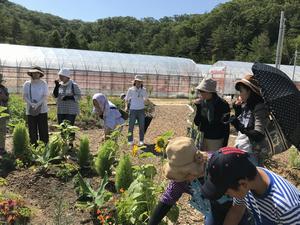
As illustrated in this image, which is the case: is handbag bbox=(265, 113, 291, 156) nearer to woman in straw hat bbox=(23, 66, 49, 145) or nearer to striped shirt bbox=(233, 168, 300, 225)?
striped shirt bbox=(233, 168, 300, 225)

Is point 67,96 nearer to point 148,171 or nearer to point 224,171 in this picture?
point 148,171

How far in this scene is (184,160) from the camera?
2.16 m

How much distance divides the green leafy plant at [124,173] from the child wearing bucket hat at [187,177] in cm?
154

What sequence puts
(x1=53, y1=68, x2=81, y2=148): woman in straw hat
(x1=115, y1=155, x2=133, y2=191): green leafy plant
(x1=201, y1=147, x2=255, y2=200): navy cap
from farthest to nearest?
(x1=53, y1=68, x2=81, y2=148): woman in straw hat
(x1=115, y1=155, x2=133, y2=191): green leafy plant
(x1=201, y1=147, x2=255, y2=200): navy cap

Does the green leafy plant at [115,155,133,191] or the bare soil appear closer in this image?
the bare soil

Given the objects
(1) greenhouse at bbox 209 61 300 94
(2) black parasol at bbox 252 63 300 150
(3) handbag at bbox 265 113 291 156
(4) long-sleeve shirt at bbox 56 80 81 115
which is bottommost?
(1) greenhouse at bbox 209 61 300 94

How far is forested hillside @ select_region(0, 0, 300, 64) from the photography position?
62750 mm

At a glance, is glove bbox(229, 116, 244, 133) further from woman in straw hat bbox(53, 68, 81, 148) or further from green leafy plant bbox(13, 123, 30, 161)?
woman in straw hat bbox(53, 68, 81, 148)

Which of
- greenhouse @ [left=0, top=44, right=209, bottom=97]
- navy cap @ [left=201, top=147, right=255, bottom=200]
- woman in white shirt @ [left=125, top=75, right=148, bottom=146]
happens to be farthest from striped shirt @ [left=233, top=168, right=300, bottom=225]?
greenhouse @ [left=0, top=44, right=209, bottom=97]

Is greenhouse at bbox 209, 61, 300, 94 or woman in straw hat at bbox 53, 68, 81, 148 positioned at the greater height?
woman in straw hat at bbox 53, 68, 81, 148

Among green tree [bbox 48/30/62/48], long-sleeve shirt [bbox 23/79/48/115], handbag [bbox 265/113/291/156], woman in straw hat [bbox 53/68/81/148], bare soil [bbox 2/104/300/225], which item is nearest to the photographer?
handbag [bbox 265/113/291/156]

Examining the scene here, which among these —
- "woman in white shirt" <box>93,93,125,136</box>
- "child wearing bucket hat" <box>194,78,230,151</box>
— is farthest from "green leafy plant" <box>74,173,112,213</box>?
"woman in white shirt" <box>93,93,125,136</box>

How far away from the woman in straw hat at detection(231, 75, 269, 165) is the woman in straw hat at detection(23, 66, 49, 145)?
389 centimetres

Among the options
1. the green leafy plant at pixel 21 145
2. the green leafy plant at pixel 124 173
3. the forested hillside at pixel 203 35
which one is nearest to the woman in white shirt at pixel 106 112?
the green leafy plant at pixel 21 145
